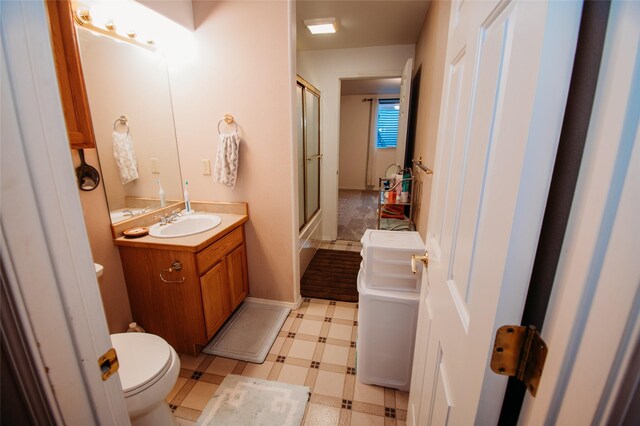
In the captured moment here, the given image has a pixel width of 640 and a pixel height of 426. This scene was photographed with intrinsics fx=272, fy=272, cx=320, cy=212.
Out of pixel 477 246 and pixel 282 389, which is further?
pixel 282 389

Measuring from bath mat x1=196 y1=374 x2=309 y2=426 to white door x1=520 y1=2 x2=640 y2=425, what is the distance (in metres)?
1.43

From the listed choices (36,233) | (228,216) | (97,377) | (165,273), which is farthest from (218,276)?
(36,233)

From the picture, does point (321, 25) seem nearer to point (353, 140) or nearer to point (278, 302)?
point (278, 302)

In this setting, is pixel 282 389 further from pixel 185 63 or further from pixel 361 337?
pixel 185 63

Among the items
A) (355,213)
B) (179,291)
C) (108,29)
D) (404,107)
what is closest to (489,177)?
(179,291)

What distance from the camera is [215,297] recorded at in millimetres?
1833

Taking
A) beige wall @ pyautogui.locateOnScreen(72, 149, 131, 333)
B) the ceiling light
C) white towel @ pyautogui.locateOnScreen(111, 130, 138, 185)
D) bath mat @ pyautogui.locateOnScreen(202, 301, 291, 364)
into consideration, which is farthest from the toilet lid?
the ceiling light

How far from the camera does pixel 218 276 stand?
6.08 feet

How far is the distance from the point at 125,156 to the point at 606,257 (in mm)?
2152

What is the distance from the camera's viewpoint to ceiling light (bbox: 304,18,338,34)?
239cm

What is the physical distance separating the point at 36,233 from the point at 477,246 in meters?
0.77

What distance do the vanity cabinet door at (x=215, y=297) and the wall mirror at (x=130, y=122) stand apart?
66 centimetres

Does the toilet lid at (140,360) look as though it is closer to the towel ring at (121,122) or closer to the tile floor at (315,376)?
the tile floor at (315,376)

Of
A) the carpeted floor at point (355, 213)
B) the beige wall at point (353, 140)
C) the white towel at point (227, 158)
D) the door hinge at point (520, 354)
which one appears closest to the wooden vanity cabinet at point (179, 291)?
the white towel at point (227, 158)
